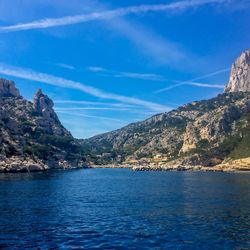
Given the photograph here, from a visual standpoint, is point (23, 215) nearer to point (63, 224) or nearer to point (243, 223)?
point (63, 224)

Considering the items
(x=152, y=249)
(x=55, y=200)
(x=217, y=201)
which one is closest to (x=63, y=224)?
(x=152, y=249)

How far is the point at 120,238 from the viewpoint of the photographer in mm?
50125

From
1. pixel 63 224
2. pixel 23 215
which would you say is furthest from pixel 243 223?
pixel 23 215

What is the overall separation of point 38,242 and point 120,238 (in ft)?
33.7

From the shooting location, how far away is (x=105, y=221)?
62.9 metres

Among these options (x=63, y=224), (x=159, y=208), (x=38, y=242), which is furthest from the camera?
(x=159, y=208)

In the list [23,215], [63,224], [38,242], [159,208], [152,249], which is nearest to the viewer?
[152,249]

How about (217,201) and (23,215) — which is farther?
(217,201)

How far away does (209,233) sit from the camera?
53.4 m

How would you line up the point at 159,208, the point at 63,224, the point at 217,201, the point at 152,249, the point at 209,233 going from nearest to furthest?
the point at 152,249 → the point at 209,233 → the point at 63,224 → the point at 159,208 → the point at 217,201

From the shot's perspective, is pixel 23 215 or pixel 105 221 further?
pixel 23 215

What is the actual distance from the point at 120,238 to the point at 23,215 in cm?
2504

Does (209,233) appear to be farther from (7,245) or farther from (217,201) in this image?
(217,201)

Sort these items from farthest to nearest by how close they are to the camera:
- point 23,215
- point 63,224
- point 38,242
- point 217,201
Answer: point 217,201 → point 23,215 → point 63,224 → point 38,242
